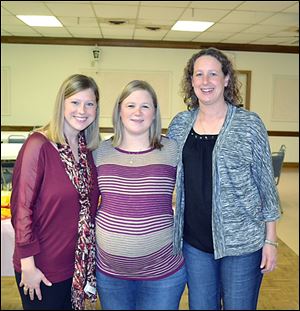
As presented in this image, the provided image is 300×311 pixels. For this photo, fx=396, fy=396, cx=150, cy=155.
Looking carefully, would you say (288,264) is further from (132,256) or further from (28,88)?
(28,88)

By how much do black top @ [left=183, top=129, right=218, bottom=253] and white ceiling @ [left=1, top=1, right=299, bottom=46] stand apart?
4.06m

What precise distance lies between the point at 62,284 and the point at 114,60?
26.1 feet

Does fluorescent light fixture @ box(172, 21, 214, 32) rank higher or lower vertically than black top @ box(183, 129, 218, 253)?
higher

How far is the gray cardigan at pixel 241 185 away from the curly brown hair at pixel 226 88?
137 mm

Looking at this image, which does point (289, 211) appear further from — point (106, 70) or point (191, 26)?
point (106, 70)

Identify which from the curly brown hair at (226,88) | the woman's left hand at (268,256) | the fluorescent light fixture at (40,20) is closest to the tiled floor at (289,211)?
the woman's left hand at (268,256)

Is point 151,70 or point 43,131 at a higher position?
point 151,70

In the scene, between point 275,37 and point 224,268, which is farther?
Answer: point 275,37

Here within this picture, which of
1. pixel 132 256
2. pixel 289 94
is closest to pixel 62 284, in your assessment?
pixel 132 256

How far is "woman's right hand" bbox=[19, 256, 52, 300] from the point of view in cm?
151

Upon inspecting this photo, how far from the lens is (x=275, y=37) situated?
25.8 ft

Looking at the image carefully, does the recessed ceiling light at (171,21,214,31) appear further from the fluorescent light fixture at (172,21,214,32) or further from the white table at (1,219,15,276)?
the white table at (1,219,15,276)

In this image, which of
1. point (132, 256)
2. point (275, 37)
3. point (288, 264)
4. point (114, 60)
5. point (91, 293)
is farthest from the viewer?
point (114, 60)

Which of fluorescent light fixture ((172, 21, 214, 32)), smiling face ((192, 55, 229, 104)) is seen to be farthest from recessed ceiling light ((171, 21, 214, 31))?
smiling face ((192, 55, 229, 104))
